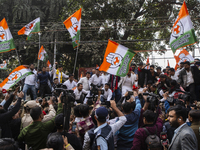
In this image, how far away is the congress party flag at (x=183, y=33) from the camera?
5637 millimetres

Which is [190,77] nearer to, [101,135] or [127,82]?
[127,82]

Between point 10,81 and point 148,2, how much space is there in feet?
46.0

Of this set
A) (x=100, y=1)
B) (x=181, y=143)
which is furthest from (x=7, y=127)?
(x=100, y=1)

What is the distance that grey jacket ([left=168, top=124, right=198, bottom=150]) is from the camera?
2336mm

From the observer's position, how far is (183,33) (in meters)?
5.83

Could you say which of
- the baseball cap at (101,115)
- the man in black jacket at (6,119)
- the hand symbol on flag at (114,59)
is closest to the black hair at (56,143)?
the baseball cap at (101,115)

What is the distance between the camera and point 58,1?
62.3 feet

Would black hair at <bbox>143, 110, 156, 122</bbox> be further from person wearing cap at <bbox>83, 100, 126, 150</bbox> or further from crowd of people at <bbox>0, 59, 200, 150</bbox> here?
person wearing cap at <bbox>83, 100, 126, 150</bbox>

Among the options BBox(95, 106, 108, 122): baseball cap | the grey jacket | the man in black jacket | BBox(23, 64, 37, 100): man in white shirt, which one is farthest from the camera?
BBox(23, 64, 37, 100): man in white shirt

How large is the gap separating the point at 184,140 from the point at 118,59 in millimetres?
3601

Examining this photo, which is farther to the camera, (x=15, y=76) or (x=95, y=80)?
(x=95, y=80)

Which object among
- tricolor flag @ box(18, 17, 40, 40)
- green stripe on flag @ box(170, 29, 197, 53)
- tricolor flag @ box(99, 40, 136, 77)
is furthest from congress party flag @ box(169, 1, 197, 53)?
tricolor flag @ box(18, 17, 40, 40)

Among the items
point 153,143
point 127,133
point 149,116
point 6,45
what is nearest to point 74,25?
point 6,45

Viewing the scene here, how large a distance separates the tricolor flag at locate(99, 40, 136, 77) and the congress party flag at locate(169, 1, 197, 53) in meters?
1.35
